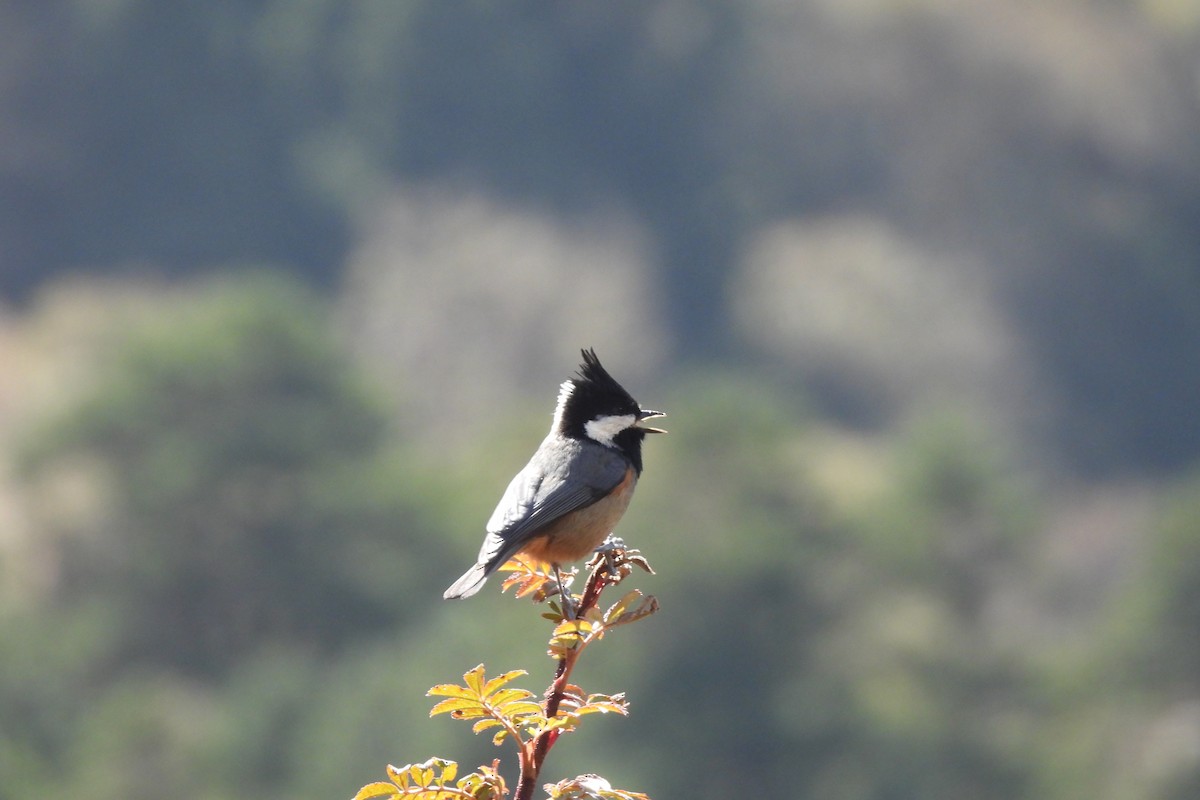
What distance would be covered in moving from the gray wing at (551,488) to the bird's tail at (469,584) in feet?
0.68

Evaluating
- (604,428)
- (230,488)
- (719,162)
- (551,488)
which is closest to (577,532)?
(551,488)

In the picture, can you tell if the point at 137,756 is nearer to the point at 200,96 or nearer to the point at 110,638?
the point at 110,638

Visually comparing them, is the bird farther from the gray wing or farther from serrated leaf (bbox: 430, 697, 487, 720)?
serrated leaf (bbox: 430, 697, 487, 720)

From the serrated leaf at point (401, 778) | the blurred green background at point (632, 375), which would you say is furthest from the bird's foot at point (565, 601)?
the blurred green background at point (632, 375)

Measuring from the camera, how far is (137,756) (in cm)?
4112

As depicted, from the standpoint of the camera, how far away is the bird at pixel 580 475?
538 cm

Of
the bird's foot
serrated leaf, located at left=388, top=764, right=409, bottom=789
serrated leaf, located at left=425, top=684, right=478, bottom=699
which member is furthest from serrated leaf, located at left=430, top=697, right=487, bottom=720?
the bird's foot

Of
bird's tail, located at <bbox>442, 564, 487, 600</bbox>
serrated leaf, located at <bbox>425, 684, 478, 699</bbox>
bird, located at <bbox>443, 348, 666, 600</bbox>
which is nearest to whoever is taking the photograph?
serrated leaf, located at <bbox>425, 684, 478, 699</bbox>

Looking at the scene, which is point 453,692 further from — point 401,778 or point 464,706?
point 401,778

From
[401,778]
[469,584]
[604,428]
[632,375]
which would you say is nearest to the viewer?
[401,778]

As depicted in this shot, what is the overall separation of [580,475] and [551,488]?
12 cm

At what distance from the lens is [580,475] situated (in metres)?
5.54

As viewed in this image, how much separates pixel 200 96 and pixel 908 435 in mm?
35167

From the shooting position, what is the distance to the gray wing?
17.0 feet
